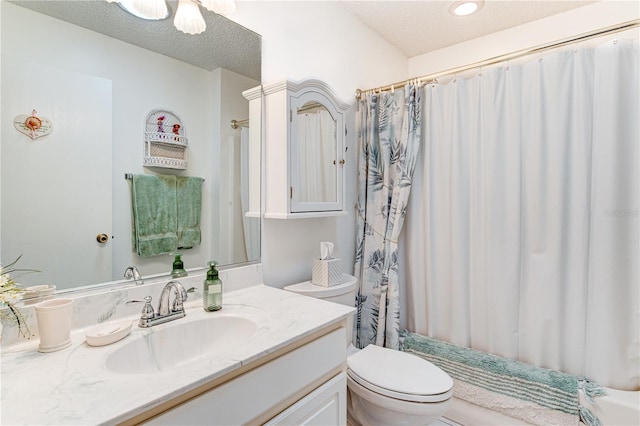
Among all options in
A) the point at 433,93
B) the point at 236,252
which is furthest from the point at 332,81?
the point at 236,252

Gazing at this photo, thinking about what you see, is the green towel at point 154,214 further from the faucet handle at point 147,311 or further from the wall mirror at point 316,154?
the wall mirror at point 316,154

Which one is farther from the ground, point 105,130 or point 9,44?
point 9,44

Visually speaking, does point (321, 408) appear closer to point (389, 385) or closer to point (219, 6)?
point (389, 385)

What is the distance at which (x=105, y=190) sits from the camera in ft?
3.29

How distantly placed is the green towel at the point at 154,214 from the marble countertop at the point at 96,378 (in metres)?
0.26

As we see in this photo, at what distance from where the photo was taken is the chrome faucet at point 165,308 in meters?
0.95

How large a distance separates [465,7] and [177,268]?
216cm

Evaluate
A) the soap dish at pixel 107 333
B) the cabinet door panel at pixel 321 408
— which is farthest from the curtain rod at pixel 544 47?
the soap dish at pixel 107 333

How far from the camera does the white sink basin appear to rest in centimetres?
83

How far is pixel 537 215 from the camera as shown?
1.57 meters

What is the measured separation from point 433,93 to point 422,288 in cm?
119

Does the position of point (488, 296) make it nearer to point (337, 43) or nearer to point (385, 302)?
point (385, 302)

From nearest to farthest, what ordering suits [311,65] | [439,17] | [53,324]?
1. [53,324]
2. [311,65]
3. [439,17]

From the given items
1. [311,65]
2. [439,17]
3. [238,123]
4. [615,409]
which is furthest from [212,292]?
[439,17]
